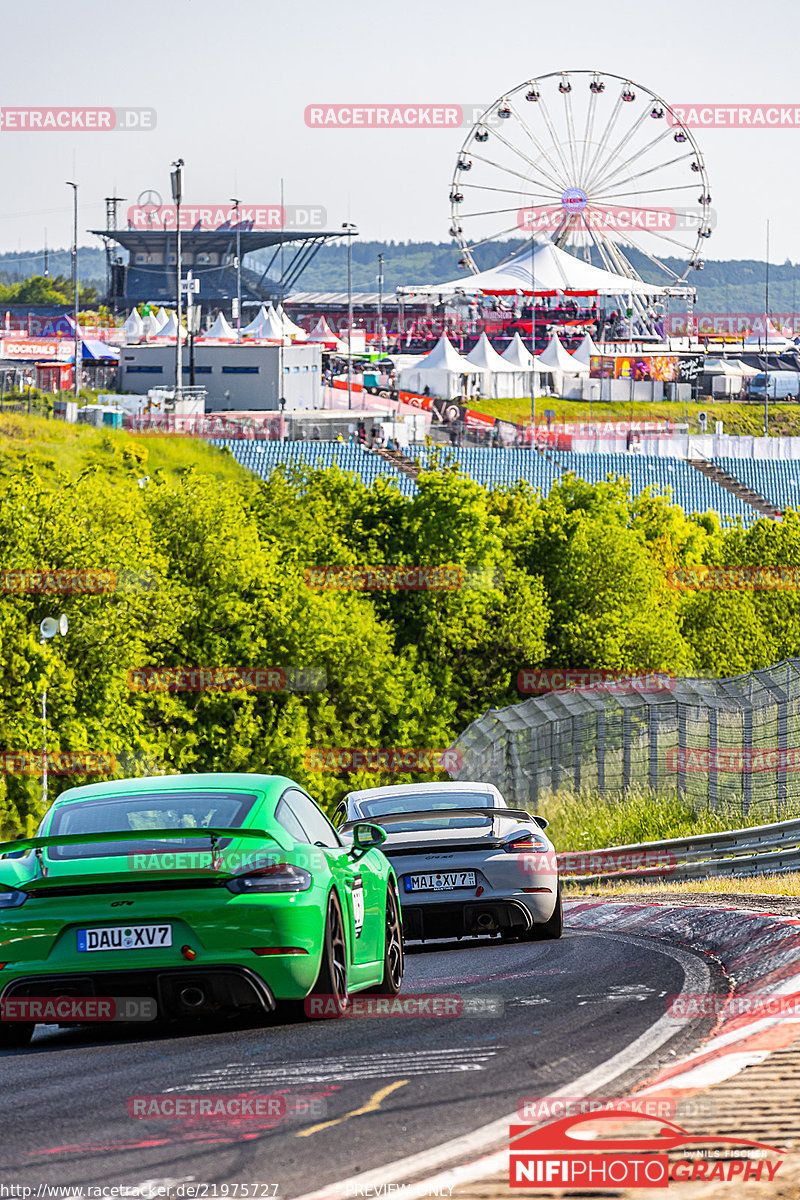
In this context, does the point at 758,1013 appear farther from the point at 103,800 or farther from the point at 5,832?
the point at 5,832

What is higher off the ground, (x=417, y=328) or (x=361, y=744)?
(x=417, y=328)

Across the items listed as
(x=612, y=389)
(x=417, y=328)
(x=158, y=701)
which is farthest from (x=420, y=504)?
(x=417, y=328)

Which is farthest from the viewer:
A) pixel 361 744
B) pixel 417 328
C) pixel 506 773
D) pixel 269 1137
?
pixel 417 328

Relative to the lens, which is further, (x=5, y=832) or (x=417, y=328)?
(x=417, y=328)

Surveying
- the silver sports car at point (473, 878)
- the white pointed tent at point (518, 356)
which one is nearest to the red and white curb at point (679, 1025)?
the silver sports car at point (473, 878)

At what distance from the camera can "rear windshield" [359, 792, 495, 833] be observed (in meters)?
11.9

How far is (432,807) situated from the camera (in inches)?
490

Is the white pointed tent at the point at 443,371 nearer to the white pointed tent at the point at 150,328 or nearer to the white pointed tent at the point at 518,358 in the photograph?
the white pointed tent at the point at 518,358

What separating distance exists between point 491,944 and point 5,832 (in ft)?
81.7

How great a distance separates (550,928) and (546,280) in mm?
160167

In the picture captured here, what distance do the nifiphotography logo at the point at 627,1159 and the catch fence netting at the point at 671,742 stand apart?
1305cm

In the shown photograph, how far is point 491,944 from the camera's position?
12.2 metres

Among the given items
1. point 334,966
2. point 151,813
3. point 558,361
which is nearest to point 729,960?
point 334,966

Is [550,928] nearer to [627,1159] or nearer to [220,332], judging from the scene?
[627,1159]
